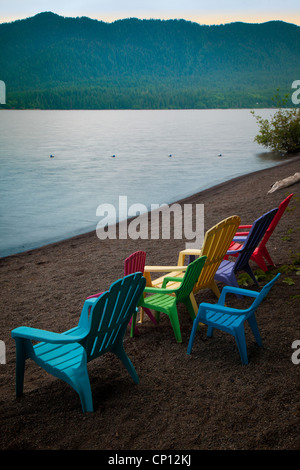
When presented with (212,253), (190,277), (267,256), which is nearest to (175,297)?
(190,277)

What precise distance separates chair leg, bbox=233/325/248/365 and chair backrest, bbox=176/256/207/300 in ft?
2.65

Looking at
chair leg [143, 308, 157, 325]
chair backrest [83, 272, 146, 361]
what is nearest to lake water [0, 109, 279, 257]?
chair leg [143, 308, 157, 325]

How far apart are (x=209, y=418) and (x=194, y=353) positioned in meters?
1.05

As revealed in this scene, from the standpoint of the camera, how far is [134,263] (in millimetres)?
4887

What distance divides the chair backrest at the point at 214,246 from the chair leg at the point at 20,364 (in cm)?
208

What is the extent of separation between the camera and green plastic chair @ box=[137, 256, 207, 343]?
15.0 feet

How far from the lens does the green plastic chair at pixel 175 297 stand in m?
4.58

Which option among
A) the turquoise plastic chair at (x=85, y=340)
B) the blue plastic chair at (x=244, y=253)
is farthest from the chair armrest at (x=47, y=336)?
the blue plastic chair at (x=244, y=253)

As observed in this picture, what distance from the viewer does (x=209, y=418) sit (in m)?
3.30

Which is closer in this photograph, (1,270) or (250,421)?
(250,421)

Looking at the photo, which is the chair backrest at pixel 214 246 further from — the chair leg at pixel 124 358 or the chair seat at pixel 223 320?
the chair leg at pixel 124 358

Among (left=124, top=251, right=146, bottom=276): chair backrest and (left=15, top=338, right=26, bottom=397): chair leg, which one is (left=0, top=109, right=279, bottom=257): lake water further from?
(left=15, top=338, right=26, bottom=397): chair leg
